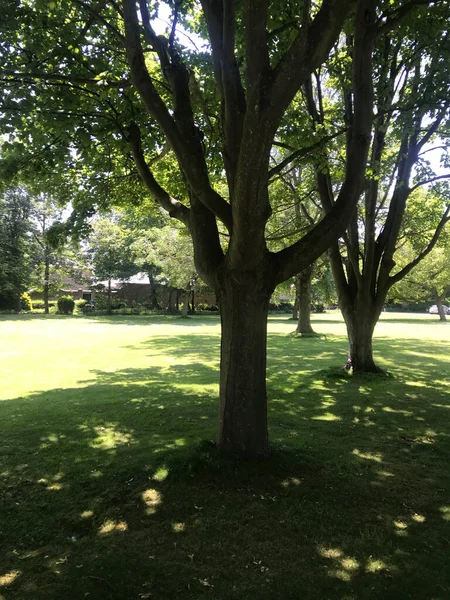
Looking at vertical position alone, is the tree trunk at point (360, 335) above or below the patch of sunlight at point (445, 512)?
above

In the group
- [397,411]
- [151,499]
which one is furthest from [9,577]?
[397,411]

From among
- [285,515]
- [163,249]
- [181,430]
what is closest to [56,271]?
[163,249]

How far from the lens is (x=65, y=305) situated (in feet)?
147

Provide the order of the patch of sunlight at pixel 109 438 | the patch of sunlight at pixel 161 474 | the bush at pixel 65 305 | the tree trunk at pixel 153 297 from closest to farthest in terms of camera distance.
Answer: the patch of sunlight at pixel 161 474
the patch of sunlight at pixel 109 438
the bush at pixel 65 305
the tree trunk at pixel 153 297

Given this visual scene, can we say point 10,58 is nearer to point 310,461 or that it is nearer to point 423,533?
point 310,461

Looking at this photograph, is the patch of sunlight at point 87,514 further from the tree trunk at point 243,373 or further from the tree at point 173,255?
the tree at point 173,255

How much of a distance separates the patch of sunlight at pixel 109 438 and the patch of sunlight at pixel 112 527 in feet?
6.66

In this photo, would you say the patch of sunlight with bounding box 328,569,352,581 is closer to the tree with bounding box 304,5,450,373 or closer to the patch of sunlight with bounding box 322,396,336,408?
the patch of sunlight with bounding box 322,396,336,408

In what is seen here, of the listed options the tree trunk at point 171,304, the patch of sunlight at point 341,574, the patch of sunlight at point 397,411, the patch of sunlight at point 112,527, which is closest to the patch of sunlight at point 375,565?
the patch of sunlight at point 341,574

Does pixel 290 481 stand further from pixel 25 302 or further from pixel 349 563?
pixel 25 302

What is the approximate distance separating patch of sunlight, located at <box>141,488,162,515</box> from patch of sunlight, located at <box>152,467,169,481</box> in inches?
8.2

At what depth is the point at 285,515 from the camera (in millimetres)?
3863

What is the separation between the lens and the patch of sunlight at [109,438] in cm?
593

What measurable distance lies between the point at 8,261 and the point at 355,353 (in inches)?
1508
